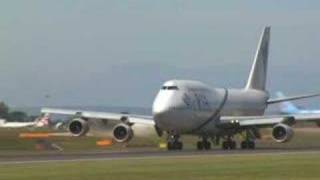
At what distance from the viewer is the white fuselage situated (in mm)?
67938

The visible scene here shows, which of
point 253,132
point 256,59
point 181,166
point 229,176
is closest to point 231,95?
point 253,132

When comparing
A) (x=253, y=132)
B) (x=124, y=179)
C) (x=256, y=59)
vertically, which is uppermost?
(x=256, y=59)

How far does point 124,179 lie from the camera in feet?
97.2

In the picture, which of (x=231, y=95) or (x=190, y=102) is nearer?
(x=190, y=102)

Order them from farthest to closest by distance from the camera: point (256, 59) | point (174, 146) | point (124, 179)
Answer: point (256, 59) → point (174, 146) → point (124, 179)

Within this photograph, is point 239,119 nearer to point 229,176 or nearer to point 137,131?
point 137,131

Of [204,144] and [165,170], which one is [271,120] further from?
[165,170]

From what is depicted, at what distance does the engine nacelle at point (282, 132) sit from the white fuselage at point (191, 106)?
583 cm

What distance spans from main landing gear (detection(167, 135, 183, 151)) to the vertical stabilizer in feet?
61.7

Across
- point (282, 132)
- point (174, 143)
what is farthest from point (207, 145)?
point (282, 132)

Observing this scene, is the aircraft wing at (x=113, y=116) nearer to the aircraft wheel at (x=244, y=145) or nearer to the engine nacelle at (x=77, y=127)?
the engine nacelle at (x=77, y=127)

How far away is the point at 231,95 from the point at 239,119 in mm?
5820

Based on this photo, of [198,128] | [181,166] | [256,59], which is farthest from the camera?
[256,59]

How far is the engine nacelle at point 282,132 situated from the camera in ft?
222
